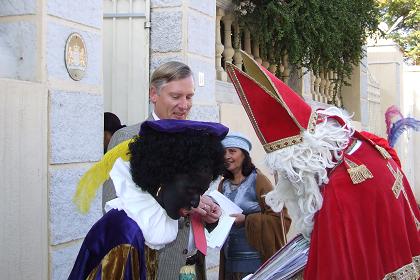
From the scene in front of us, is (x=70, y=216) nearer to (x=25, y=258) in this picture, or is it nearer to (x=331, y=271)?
(x=25, y=258)

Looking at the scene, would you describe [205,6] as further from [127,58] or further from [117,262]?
[117,262]

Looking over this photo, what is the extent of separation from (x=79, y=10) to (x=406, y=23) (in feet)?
74.8

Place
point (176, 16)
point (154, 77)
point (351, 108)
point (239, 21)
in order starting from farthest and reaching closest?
1. point (351, 108)
2. point (239, 21)
3. point (176, 16)
4. point (154, 77)

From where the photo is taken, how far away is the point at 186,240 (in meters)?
2.89

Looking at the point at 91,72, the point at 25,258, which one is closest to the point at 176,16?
the point at 91,72

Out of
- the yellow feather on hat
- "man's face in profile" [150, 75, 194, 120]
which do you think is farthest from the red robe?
"man's face in profile" [150, 75, 194, 120]

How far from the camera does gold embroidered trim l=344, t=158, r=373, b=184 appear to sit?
248cm

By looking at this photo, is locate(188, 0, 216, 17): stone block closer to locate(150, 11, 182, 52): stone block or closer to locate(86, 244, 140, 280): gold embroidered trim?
locate(150, 11, 182, 52): stone block

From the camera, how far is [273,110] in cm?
255

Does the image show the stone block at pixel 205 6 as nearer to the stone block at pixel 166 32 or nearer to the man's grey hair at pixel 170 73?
the stone block at pixel 166 32

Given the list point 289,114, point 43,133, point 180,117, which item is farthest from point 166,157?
point 43,133

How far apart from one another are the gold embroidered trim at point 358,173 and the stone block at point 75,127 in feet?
7.20

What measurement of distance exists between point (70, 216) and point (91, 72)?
1.01 metres

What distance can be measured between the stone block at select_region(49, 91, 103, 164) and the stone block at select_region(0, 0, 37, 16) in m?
0.54
